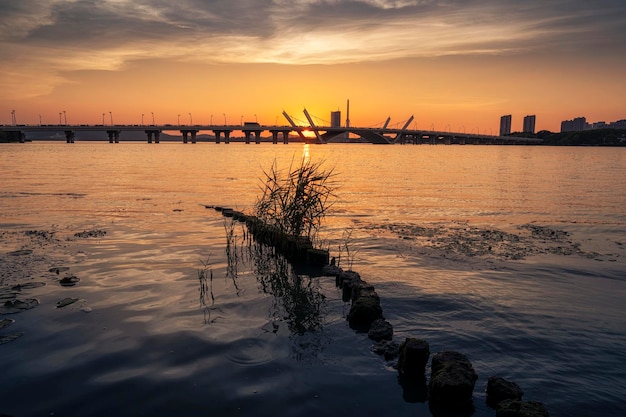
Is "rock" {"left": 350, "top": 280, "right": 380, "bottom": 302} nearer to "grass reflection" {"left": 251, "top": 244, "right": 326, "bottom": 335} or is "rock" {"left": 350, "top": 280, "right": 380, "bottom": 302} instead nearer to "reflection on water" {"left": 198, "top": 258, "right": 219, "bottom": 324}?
"grass reflection" {"left": 251, "top": 244, "right": 326, "bottom": 335}

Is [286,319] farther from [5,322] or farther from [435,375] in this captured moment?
[5,322]

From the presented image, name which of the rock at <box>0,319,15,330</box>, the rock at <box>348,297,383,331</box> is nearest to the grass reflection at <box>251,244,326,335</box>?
the rock at <box>348,297,383,331</box>

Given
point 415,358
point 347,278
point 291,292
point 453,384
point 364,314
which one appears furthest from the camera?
Answer: point 347,278

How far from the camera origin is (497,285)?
45.4 ft

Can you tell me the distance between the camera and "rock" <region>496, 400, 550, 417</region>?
6.44 m

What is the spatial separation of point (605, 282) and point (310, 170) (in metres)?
10.7

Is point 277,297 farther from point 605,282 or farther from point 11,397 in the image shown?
point 605,282

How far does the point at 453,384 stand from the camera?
7426mm

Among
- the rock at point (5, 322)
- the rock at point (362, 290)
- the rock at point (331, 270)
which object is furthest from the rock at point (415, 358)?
the rock at point (5, 322)

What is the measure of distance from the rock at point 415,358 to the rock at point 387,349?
65 centimetres

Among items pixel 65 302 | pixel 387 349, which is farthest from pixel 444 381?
pixel 65 302

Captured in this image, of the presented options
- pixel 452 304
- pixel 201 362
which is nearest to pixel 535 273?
pixel 452 304

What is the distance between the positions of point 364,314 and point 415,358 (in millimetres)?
2436

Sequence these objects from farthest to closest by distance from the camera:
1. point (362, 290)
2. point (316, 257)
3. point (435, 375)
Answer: point (316, 257)
point (362, 290)
point (435, 375)
